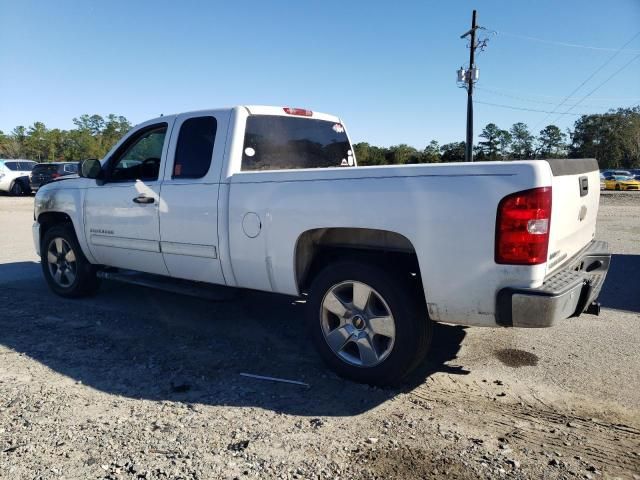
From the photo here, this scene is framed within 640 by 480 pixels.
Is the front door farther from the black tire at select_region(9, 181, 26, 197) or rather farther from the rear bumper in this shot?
the black tire at select_region(9, 181, 26, 197)

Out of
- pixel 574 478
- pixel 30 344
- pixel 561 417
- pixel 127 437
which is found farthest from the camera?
pixel 30 344

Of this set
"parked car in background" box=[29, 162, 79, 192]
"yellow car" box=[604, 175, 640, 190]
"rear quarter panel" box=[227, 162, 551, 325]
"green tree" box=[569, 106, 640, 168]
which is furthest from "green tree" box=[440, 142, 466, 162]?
"green tree" box=[569, 106, 640, 168]

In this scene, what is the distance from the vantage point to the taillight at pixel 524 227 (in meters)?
2.96

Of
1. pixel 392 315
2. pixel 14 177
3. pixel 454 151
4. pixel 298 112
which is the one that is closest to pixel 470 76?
pixel 454 151

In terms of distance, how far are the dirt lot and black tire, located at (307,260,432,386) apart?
0.14m

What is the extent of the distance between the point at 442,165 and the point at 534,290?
92 centimetres

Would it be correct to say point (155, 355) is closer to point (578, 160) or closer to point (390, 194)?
point (390, 194)

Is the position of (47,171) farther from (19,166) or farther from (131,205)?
(131,205)

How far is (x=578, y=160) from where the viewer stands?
3.78 meters

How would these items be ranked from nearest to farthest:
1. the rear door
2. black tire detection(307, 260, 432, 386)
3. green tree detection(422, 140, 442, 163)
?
1. black tire detection(307, 260, 432, 386)
2. the rear door
3. green tree detection(422, 140, 442, 163)

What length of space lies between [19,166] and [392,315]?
28128mm

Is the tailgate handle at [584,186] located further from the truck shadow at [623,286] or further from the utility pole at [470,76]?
the utility pole at [470,76]

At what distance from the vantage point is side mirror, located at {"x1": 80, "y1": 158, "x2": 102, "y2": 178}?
18.1ft

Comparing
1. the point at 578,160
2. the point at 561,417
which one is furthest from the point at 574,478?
the point at 578,160
